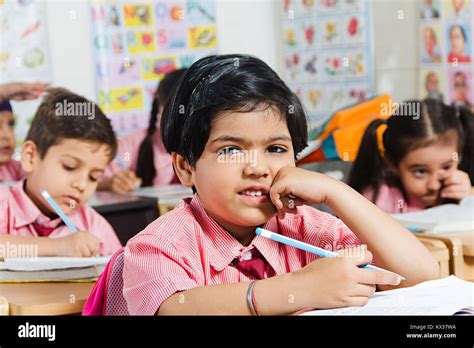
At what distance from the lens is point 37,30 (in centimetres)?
257

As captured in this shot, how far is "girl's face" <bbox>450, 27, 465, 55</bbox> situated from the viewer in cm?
281

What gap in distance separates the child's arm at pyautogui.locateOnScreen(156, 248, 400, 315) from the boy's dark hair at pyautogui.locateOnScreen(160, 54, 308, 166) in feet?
0.66

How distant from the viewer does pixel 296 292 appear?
37.6 inches

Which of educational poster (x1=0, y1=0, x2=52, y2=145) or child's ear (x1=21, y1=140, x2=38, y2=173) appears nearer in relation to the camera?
child's ear (x1=21, y1=140, x2=38, y2=173)

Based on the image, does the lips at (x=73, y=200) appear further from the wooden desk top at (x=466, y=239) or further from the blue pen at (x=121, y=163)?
the wooden desk top at (x=466, y=239)

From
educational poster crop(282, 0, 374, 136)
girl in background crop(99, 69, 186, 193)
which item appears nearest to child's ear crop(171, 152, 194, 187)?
girl in background crop(99, 69, 186, 193)

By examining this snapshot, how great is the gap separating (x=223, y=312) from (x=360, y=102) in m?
1.78

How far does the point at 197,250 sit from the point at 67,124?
1015 millimetres

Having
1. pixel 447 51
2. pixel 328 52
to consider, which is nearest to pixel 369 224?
pixel 328 52

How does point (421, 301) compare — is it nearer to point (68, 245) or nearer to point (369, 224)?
point (369, 224)

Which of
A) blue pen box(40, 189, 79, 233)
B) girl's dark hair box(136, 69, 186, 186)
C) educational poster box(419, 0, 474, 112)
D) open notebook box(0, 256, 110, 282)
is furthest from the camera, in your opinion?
educational poster box(419, 0, 474, 112)

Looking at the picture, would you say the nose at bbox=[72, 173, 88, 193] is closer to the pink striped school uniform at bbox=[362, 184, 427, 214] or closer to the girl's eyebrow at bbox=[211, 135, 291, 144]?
the pink striped school uniform at bbox=[362, 184, 427, 214]
